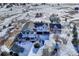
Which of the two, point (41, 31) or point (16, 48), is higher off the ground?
point (41, 31)

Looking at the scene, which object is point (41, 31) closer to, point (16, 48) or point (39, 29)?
point (39, 29)

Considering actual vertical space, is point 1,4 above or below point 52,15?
above

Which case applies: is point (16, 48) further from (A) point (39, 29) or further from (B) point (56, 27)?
(B) point (56, 27)

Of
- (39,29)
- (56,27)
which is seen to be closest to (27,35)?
(39,29)

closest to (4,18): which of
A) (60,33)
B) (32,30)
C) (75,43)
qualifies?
(32,30)

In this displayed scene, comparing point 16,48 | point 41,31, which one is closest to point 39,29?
point 41,31

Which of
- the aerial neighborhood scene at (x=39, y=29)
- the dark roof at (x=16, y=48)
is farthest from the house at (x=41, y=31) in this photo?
the dark roof at (x=16, y=48)

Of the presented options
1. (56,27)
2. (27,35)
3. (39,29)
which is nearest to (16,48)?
(27,35)

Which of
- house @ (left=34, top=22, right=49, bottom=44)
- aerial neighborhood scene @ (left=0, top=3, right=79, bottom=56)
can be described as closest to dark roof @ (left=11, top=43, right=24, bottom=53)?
aerial neighborhood scene @ (left=0, top=3, right=79, bottom=56)

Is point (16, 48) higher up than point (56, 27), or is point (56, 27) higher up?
point (56, 27)

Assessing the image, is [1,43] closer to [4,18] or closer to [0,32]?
[0,32]
